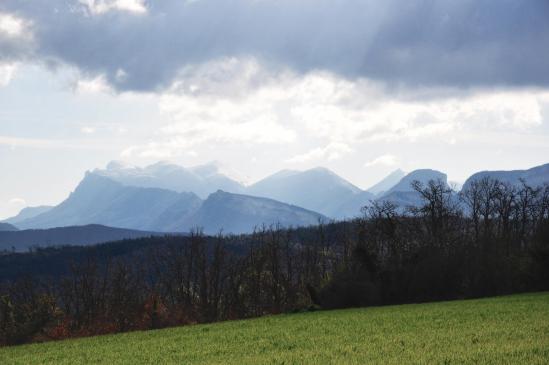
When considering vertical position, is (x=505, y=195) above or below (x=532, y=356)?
above

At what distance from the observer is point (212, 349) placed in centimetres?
3131

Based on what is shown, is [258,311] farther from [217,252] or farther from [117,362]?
[117,362]

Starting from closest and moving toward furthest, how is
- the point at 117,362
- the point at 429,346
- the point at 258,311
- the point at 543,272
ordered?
1. the point at 429,346
2. the point at 117,362
3. the point at 543,272
4. the point at 258,311

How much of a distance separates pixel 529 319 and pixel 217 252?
68313 millimetres

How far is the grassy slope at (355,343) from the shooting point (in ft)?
73.7

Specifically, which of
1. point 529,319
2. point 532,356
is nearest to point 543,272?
point 529,319

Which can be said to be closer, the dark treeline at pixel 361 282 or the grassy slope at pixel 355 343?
the grassy slope at pixel 355 343

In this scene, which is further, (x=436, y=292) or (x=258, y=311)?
(x=258, y=311)

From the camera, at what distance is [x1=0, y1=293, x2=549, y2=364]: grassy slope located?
2245 cm

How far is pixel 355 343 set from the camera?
93.1 ft

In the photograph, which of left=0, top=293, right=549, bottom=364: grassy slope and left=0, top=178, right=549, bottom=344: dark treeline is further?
left=0, top=178, right=549, bottom=344: dark treeline

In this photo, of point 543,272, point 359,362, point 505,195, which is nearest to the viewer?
point 359,362

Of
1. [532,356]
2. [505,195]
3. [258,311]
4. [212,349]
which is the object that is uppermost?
[505,195]

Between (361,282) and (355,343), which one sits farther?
(361,282)
